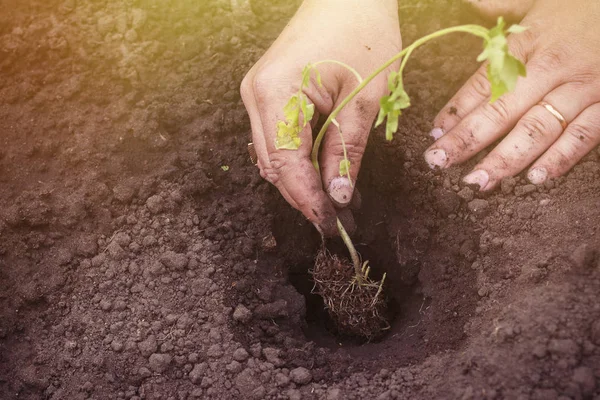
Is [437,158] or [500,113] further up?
[500,113]

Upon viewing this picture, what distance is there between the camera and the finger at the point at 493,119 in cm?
248

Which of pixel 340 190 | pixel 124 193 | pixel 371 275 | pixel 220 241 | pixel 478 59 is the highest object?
pixel 478 59

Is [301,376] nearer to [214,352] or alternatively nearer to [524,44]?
[214,352]

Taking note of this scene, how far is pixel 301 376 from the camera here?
209 centimetres

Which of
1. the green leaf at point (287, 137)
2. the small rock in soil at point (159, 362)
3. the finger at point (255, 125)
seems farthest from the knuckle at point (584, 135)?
the small rock in soil at point (159, 362)

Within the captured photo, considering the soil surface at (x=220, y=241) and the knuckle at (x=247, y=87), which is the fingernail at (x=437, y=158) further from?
the knuckle at (x=247, y=87)

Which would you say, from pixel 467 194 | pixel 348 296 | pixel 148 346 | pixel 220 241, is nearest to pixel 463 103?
pixel 467 194

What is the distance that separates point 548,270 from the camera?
202cm

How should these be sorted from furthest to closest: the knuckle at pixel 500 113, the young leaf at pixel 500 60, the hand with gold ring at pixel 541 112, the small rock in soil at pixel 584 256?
the knuckle at pixel 500 113 < the hand with gold ring at pixel 541 112 < the small rock in soil at pixel 584 256 < the young leaf at pixel 500 60

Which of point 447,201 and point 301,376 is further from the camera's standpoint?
point 447,201

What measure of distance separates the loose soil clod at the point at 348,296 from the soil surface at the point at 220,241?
8cm

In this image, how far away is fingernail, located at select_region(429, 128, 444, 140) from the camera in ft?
8.64

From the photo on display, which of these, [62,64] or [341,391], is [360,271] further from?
[62,64]

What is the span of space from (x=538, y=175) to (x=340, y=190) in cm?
84
